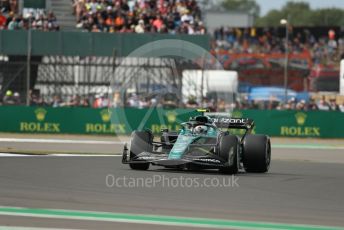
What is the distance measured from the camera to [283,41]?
59.8 meters

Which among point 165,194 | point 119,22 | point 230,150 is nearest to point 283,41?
point 119,22

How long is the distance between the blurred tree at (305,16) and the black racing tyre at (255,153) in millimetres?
107036

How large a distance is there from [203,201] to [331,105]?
25218 millimetres

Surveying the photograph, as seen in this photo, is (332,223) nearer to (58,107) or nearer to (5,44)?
(58,107)

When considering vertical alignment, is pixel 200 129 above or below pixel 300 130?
above

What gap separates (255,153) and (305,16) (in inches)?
4910

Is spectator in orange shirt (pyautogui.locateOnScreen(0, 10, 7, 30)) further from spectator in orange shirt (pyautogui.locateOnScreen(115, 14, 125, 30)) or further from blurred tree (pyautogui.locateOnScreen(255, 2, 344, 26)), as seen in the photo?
blurred tree (pyautogui.locateOnScreen(255, 2, 344, 26))

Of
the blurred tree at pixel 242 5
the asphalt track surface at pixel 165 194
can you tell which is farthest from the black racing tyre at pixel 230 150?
the blurred tree at pixel 242 5

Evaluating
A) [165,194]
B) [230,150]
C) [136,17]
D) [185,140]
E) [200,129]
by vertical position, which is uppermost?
[136,17]

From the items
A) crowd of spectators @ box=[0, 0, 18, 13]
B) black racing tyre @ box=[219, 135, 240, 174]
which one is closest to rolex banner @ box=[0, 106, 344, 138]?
crowd of spectators @ box=[0, 0, 18, 13]

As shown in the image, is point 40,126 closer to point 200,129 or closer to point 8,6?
point 8,6

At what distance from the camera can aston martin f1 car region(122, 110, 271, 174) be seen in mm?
14797

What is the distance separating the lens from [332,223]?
9383mm

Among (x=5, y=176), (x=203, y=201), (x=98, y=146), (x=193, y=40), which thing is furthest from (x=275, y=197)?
(x=193, y=40)
